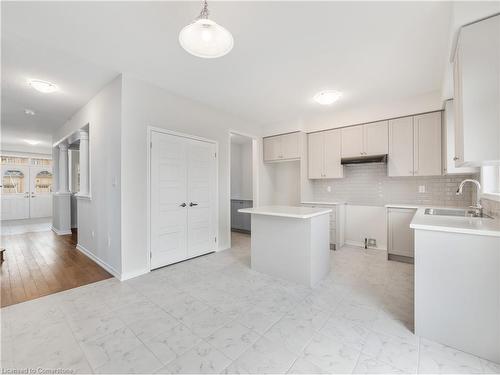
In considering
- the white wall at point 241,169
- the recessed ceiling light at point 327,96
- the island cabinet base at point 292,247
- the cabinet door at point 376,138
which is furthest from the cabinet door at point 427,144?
the white wall at point 241,169

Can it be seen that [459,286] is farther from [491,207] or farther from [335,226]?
[335,226]

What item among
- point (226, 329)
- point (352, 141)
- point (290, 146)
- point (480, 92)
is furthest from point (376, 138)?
point (226, 329)

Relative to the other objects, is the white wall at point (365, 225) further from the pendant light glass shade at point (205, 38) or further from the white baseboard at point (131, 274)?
the pendant light glass shade at point (205, 38)

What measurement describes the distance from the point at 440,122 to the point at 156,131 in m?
4.37

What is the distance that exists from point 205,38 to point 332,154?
3.53m

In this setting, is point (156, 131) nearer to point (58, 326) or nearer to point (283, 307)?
point (58, 326)

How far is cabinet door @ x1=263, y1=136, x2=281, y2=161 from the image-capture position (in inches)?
200

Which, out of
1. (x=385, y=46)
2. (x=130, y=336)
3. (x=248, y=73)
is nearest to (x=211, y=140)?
(x=248, y=73)

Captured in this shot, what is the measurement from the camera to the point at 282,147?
5.02 meters

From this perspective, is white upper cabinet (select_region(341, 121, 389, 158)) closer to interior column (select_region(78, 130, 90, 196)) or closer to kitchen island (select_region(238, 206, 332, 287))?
kitchen island (select_region(238, 206, 332, 287))

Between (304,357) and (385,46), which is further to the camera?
(385,46)

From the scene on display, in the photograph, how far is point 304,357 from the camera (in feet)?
5.05

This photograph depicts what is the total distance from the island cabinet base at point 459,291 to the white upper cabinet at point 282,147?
3317 millimetres

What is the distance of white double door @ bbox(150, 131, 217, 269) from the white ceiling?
0.88m
